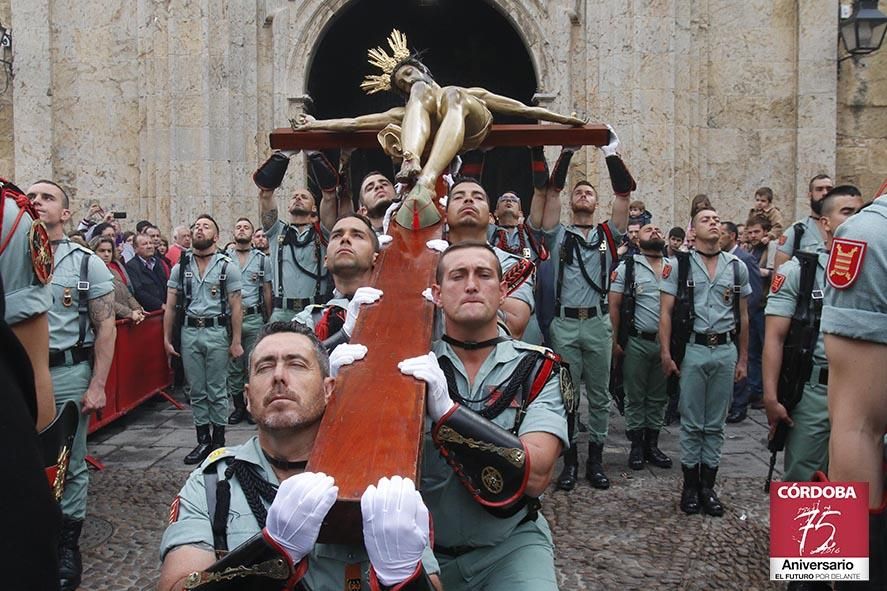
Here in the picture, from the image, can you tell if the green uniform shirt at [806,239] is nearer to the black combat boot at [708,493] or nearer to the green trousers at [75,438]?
the black combat boot at [708,493]

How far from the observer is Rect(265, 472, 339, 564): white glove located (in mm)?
1792

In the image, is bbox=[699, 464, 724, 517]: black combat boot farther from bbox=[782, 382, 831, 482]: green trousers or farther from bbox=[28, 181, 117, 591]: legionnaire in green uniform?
bbox=[28, 181, 117, 591]: legionnaire in green uniform

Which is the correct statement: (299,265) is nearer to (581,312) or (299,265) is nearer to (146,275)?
(581,312)

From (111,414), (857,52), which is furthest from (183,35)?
(857,52)

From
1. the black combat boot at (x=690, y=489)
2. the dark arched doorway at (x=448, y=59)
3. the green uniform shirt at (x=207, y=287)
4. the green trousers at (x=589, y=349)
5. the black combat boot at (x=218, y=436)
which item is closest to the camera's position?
the black combat boot at (x=690, y=489)

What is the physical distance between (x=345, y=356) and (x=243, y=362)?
21.6 feet

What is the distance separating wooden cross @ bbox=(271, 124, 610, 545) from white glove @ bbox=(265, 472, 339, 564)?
0.05 m

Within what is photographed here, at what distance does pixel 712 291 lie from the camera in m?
5.89

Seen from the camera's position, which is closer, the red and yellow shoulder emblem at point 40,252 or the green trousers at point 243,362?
the red and yellow shoulder emblem at point 40,252

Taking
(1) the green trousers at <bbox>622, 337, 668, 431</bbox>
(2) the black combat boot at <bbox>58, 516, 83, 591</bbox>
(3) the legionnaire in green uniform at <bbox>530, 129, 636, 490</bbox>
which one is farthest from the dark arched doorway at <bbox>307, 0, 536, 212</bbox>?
(2) the black combat boot at <bbox>58, 516, 83, 591</bbox>

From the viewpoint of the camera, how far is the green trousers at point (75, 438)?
14.7ft

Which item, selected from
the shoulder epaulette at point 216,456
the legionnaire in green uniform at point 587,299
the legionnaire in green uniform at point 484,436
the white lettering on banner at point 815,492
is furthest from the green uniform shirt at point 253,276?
the white lettering on banner at point 815,492

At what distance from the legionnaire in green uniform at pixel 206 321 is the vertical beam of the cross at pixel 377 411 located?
14.1 feet

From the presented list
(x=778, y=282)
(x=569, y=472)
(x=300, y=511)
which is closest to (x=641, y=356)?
(x=569, y=472)
